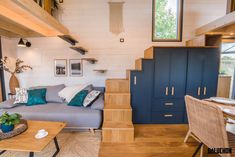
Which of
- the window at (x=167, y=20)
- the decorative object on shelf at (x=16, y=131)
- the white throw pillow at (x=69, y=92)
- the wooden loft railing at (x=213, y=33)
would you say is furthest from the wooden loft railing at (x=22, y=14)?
the wooden loft railing at (x=213, y=33)

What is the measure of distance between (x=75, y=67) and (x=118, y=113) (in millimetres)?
1872

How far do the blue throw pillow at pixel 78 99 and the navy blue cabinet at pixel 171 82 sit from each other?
1.08 metres

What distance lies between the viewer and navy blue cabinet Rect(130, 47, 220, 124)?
295 centimetres

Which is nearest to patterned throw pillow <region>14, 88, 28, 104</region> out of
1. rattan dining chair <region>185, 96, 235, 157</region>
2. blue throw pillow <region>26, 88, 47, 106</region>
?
blue throw pillow <region>26, 88, 47, 106</region>

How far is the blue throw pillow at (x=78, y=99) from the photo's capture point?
2948mm

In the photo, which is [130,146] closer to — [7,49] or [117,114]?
[117,114]

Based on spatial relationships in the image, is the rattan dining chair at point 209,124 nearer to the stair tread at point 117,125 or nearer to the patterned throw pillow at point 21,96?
the stair tread at point 117,125

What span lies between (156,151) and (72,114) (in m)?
1.62

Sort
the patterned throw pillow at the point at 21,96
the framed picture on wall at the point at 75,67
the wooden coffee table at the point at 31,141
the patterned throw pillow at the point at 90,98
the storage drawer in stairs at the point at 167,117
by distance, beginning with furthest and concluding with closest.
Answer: the framed picture on wall at the point at 75,67
the storage drawer in stairs at the point at 167,117
the patterned throw pillow at the point at 21,96
the patterned throw pillow at the point at 90,98
the wooden coffee table at the point at 31,141

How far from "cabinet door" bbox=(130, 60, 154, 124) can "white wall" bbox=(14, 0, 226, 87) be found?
794mm

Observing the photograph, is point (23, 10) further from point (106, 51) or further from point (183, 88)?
point (183, 88)

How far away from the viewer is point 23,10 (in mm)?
1821

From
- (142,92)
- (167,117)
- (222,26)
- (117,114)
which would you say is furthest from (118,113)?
(222,26)

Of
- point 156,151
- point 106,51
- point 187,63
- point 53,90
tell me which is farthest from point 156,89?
point 53,90
